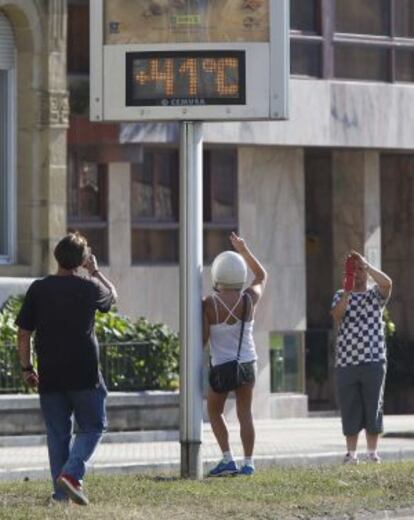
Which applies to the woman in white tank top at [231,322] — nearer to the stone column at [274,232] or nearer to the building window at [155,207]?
the building window at [155,207]

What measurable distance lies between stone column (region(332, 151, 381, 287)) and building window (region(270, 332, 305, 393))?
1392mm

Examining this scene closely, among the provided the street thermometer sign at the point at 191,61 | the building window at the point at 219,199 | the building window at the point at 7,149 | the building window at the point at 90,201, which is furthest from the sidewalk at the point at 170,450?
the building window at the point at 219,199

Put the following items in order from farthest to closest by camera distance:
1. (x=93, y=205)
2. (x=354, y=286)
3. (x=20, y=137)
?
(x=93, y=205), (x=20, y=137), (x=354, y=286)

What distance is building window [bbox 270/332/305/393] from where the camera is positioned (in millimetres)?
30312

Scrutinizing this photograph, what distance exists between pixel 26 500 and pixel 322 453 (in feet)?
21.4

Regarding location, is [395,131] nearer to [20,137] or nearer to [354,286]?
[20,137]

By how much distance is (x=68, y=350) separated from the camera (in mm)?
13375

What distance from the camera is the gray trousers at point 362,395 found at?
17.5m

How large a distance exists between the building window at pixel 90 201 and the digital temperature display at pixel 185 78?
12717 mm

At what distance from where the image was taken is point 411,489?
14727 mm

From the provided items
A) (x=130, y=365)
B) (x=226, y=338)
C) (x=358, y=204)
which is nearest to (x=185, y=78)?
(x=226, y=338)

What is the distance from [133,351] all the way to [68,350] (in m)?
10.3

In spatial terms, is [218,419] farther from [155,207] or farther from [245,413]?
[155,207]

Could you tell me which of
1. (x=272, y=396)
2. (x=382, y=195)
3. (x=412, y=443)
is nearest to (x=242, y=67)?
(x=412, y=443)
